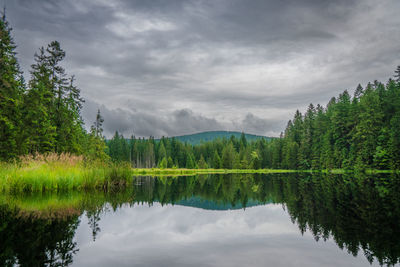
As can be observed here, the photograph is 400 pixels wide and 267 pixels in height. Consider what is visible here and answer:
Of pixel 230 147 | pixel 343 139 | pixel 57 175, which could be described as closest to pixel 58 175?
pixel 57 175

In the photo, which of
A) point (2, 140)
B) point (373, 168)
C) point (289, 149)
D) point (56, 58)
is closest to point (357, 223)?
point (2, 140)

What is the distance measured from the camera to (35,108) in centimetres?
2631

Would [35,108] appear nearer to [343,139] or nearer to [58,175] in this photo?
[58,175]

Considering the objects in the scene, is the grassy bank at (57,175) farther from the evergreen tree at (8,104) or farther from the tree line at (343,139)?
the tree line at (343,139)

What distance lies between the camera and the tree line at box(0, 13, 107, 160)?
2316 centimetres

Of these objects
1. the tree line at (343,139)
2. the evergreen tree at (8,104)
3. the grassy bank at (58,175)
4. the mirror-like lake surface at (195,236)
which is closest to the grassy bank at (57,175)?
the grassy bank at (58,175)

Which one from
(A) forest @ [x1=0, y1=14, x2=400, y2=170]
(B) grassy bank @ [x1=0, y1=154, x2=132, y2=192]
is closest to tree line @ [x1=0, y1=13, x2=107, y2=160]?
(A) forest @ [x1=0, y1=14, x2=400, y2=170]

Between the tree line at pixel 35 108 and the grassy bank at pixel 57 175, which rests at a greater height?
the tree line at pixel 35 108

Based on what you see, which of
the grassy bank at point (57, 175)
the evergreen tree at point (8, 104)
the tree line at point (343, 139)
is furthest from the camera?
the tree line at point (343, 139)

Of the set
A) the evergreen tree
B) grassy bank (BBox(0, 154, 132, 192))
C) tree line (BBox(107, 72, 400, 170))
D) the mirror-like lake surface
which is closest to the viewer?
the mirror-like lake surface

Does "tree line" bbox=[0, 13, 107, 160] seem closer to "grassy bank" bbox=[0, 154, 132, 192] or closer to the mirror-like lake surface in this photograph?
"grassy bank" bbox=[0, 154, 132, 192]

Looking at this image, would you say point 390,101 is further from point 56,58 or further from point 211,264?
point 211,264

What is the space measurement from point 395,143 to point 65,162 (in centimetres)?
4792

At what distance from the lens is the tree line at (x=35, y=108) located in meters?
23.2
